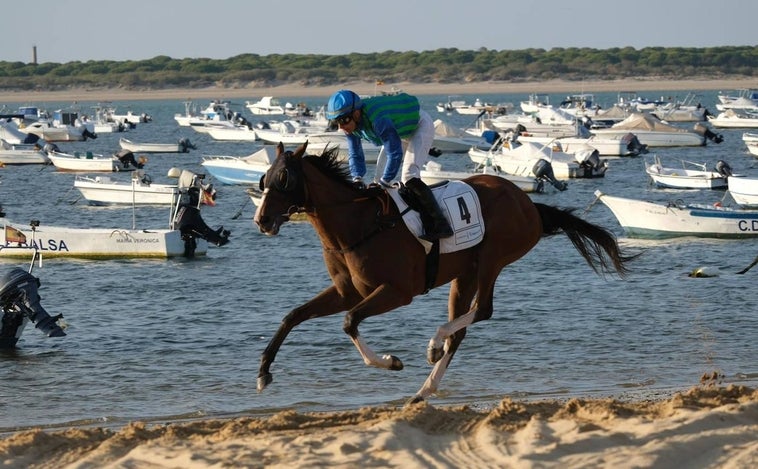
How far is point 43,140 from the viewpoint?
89.6 m

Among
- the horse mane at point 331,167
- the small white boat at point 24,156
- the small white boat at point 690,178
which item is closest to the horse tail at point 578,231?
the horse mane at point 331,167

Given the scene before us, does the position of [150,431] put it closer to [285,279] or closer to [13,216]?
[285,279]

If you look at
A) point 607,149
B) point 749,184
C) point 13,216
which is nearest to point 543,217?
point 749,184

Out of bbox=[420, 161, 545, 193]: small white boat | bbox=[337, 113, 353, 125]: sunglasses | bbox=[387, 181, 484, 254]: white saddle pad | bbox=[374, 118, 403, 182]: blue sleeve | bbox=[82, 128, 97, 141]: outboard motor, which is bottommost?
bbox=[82, 128, 97, 141]: outboard motor

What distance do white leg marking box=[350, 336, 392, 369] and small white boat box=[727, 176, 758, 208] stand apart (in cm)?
2588

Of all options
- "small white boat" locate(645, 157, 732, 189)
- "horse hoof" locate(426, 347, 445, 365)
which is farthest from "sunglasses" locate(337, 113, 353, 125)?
"small white boat" locate(645, 157, 732, 189)

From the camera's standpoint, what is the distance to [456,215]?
12.7 metres

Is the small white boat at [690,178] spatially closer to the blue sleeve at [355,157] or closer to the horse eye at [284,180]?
the blue sleeve at [355,157]

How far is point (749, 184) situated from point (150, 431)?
28159mm

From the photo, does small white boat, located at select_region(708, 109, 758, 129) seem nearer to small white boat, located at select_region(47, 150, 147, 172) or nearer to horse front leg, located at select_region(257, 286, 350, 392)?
small white boat, located at select_region(47, 150, 147, 172)

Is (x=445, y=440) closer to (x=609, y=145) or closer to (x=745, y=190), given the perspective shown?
(x=745, y=190)

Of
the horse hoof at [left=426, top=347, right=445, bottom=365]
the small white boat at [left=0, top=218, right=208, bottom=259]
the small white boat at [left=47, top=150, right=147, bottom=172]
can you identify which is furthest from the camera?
the small white boat at [left=47, top=150, right=147, bottom=172]

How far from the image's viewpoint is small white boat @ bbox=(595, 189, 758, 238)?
3017 centimetres

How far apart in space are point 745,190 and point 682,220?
21.7 ft
